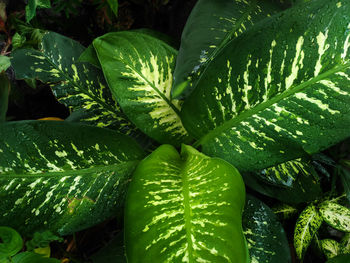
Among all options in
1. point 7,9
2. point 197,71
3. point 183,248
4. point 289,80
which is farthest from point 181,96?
point 7,9

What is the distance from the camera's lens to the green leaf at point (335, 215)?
32.3 inches

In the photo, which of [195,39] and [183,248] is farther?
[195,39]

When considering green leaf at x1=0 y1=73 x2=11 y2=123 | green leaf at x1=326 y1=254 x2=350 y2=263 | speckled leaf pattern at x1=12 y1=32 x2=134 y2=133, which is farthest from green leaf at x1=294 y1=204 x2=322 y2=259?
green leaf at x1=0 y1=73 x2=11 y2=123

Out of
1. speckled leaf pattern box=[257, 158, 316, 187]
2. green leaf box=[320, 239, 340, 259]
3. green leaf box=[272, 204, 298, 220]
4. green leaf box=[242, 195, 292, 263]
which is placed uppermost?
speckled leaf pattern box=[257, 158, 316, 187]

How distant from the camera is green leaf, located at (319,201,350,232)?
2.69 feet

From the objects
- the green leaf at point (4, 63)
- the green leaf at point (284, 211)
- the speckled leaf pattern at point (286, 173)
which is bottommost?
the green leaf at point (284, 211)

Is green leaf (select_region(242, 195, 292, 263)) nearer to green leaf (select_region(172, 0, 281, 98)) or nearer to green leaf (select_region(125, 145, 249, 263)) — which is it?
green leaf (select_region(125, 145, 249, 263))

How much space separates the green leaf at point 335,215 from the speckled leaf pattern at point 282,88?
34 centimetres

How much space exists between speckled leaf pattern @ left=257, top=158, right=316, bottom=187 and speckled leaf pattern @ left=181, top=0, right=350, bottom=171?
14cm

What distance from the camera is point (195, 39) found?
2.41ft

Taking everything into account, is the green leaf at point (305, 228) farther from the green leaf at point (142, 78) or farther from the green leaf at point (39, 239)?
the green leaf at point (39, 239)

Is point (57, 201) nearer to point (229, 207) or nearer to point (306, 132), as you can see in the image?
point (229, 207)

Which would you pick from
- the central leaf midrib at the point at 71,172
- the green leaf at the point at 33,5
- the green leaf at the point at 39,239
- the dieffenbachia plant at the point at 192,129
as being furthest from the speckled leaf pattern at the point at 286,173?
the green leaf at the point at 33,5

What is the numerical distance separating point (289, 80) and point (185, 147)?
29cm
